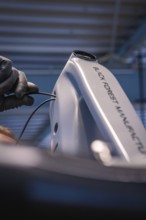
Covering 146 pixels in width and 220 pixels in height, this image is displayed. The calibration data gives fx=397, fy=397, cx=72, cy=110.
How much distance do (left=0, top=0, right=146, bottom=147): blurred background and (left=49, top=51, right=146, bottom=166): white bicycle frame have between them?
1.99 m

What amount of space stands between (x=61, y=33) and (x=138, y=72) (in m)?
0.75

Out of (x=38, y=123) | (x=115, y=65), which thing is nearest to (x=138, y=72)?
(x=115, y=65)

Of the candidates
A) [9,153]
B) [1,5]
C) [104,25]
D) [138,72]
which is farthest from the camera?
[138,72]

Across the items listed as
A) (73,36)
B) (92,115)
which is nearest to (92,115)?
(92,115)

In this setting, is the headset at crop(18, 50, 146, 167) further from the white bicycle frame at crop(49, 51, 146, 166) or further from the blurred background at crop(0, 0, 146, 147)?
the blurred background at crop(0, 0, 146, 147)

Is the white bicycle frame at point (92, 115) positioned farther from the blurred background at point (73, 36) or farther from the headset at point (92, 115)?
the blurred background at point (73, 36)

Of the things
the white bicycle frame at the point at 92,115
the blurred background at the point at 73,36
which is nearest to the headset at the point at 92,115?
the white bicycle frame at the point at 92,115

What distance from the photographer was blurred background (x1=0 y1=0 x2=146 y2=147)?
2908 mm

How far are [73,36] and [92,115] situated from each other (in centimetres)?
259

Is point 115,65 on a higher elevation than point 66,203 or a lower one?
lower

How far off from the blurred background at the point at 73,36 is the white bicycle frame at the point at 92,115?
6.54 feet

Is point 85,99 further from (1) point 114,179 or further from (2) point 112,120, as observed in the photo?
(1) point 114,179

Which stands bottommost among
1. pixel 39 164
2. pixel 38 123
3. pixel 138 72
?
pixel 38 123

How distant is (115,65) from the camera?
11.3 feet
